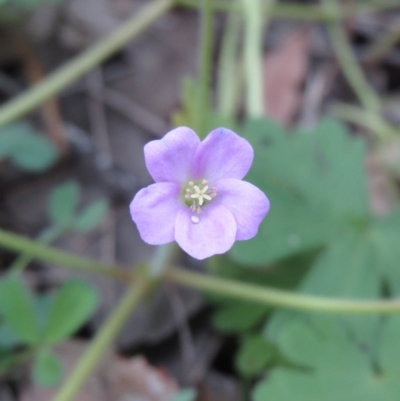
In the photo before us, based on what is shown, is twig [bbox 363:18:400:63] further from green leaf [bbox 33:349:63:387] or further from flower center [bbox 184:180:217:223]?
green leaf [bbox 33:349:63:387]

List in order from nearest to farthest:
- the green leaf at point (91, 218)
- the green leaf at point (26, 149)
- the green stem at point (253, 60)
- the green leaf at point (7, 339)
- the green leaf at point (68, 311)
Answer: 1. the green leaf at point (68, 311)
2. the green leaf at point (7, 339)
3. the green leaf at point (91, 218)
4. the green leaf at point (26, 149)
5. the green stem at point (253, 60)

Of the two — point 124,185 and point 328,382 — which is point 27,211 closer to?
point 124,185

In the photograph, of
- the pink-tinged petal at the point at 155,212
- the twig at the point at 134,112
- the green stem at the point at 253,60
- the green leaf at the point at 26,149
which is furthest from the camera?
the twig at the point at 134,112

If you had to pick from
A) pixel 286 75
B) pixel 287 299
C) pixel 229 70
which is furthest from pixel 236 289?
pixel 286 75

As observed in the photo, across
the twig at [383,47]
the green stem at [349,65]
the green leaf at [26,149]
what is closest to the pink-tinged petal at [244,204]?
the green leaf at [26,149]

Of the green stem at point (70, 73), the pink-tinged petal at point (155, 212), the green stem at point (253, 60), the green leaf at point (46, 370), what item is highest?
the pink-tinged petal at point (155, 212)

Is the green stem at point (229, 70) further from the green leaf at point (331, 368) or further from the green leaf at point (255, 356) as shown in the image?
the green leaf at point (331, 368)

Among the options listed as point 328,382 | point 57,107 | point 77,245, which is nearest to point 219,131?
point 328,382
